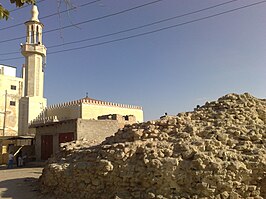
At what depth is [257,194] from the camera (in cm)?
756

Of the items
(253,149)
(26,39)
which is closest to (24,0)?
(253,149)

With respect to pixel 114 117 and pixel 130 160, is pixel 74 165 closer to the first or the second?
pixel 130 160

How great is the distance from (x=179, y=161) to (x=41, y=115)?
21.2m

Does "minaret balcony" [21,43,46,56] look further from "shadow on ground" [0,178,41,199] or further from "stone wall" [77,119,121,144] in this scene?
"shadow on ground" [0,178,41,199]

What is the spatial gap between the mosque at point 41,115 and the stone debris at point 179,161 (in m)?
8.11

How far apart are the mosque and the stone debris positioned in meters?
8.11

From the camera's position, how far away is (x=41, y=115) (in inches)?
1058

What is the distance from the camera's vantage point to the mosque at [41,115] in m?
19.1

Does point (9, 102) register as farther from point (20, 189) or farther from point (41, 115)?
point (20, 189)

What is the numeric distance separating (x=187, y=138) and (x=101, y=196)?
298cm

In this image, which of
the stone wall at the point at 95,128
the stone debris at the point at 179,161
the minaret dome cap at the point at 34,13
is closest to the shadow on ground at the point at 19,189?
the stone debris at the point at 179,161

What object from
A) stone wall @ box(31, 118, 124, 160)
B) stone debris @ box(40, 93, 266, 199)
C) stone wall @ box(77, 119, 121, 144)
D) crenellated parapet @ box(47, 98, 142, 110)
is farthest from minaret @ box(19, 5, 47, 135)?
stone debris @ box(40, 93, 266, 199)

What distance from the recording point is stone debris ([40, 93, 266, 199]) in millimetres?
7504

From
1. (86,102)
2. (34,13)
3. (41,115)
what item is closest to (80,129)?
(86,102)
